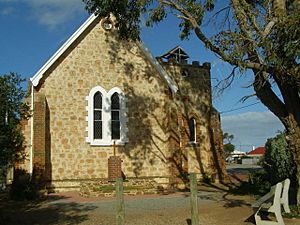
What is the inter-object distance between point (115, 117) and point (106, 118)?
0.73 meters

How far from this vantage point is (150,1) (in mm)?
14375

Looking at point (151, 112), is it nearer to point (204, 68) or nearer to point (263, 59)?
point (204, 68)

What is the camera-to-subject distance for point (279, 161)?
19.4 m

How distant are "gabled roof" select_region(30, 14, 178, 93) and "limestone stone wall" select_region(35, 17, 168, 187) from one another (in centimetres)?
30

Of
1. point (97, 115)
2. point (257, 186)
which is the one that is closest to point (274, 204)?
point (257, 186)

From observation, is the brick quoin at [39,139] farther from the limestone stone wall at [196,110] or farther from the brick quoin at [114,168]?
the limestone stone wall at [196,110]

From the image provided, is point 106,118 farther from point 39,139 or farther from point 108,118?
point 39,139

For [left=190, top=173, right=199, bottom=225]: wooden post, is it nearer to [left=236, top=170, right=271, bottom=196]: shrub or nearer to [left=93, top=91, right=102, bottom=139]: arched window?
[left=236, top=170, right=271, bottom=196]: shrub

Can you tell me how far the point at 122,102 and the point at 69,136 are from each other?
359 centimetres

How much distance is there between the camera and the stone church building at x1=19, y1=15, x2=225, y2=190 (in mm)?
21547

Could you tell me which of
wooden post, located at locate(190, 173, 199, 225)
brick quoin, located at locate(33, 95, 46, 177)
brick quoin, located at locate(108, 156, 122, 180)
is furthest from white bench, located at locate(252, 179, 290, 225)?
brick quoin, located at locate(33, 95, 46, 177)

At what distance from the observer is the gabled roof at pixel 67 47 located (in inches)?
844

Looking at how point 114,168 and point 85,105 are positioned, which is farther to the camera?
point 85,105

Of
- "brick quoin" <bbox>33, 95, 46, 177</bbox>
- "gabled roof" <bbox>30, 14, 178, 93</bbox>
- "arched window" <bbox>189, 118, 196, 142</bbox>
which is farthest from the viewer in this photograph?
"arched window" <bbox>189, 118, 196, 142</bbox>
